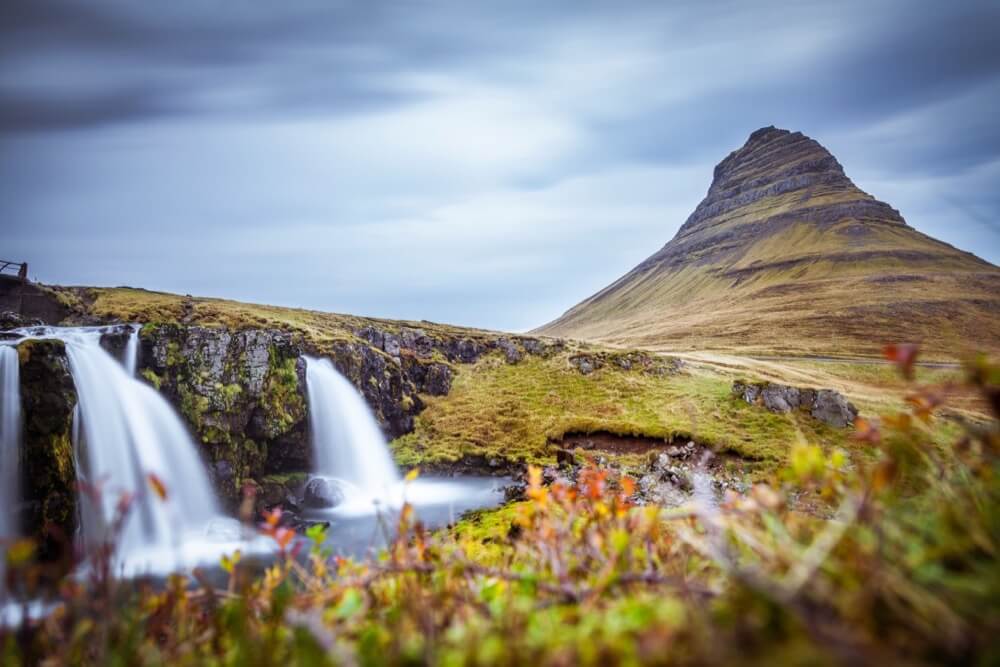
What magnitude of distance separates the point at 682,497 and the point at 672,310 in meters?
142

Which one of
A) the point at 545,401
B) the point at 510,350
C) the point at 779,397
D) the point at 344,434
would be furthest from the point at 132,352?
the point at 779,397

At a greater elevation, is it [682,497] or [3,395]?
[3,395]

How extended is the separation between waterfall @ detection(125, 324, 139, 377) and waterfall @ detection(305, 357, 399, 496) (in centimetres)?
821

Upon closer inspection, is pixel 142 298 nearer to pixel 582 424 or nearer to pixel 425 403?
pixel 425 403

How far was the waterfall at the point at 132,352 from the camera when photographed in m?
21.0

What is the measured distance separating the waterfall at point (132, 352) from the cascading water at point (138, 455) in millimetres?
86

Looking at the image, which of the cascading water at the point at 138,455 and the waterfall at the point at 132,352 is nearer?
the cascading water at the point at 138,455

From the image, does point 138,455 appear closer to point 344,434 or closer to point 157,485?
point 344,434

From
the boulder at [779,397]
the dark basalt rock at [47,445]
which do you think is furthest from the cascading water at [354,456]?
the boulder at [779,397]

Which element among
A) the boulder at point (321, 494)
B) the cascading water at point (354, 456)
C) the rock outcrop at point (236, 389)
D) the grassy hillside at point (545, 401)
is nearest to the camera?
the rock outcrop at point (236, 389)

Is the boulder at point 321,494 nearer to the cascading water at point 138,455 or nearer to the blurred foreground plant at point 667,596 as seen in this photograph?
the cascading water at point 138,455

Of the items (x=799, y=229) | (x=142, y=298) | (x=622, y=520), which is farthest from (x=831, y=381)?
(x=799, y=229)

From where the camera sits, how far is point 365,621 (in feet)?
7.00

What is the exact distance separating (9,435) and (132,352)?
737 centimetres
